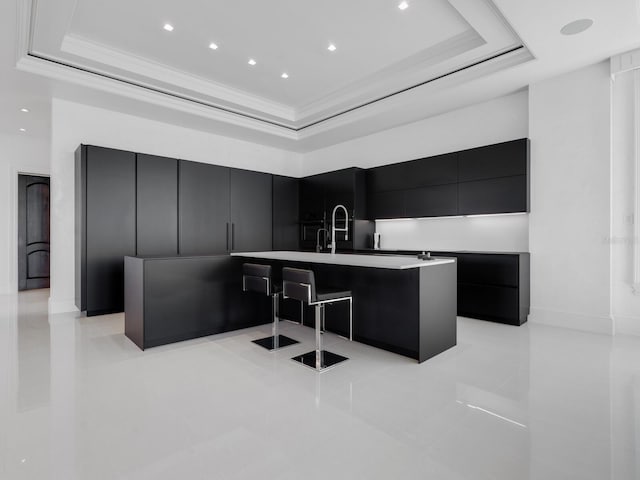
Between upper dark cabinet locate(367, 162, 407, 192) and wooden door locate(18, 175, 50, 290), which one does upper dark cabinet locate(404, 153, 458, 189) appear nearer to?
upper dark cabinet locate(367, 162, 407, 192)

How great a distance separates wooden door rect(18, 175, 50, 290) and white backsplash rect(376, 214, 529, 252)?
680cm

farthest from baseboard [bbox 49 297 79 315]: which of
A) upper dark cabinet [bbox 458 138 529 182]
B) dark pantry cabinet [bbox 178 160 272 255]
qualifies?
upper dark cabinet [bbox 458 138 529 182]

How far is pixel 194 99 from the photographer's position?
5180mm

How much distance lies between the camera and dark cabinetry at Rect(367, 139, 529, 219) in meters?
4.39

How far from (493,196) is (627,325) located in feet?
6.58

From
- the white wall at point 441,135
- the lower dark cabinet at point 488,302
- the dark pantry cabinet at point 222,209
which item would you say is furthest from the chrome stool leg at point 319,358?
the white wall at point 441,135

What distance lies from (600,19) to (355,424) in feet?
13.1

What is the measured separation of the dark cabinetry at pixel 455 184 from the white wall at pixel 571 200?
230 mm

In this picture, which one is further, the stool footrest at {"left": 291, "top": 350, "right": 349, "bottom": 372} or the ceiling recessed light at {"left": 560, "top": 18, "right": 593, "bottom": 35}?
the ceiling recessed light at {"left": 560, "top": 18, "right": 593, "bottom": 35}

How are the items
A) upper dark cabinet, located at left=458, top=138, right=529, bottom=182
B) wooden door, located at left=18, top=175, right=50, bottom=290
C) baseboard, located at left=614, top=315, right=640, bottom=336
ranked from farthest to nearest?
wooden door, located at left=18, top=175, right=50, bottom=290, upper dark cabinet, located at left=458, top=138, right=529, bottom=182, baseboard, located at left=614, top=315, right=640, bottom=336

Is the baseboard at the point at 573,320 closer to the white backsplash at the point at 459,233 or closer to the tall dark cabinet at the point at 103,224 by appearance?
the white backsplash at the point at 459,233

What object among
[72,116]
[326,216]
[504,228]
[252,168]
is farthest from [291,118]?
[504,228]

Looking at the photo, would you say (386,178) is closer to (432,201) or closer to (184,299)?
(432,201)

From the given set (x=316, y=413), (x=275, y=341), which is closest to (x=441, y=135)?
(x=275, y=341)
